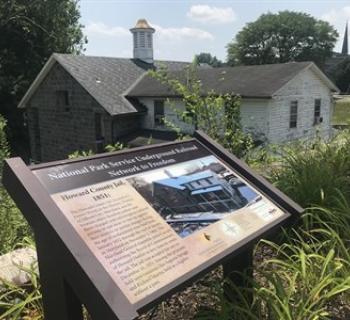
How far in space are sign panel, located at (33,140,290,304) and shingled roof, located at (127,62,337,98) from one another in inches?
598

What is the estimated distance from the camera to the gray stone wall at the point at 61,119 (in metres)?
20.3

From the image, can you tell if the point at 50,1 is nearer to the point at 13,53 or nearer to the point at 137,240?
the point at 13,53

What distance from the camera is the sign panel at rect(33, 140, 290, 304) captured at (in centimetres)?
178

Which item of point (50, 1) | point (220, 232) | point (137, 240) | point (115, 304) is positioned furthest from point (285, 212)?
point (50, 1)

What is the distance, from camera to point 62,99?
22.2 meters

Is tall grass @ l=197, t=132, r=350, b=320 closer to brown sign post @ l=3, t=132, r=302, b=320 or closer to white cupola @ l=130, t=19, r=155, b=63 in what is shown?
brown sign post @ l=3, t=132, r=302, b=320

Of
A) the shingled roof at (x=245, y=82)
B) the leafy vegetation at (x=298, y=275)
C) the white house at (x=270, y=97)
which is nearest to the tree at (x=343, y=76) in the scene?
the white house at (x=270, y=97)

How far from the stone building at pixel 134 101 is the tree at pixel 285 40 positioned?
37.9 metres

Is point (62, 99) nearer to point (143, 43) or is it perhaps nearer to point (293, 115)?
point (143, 43)

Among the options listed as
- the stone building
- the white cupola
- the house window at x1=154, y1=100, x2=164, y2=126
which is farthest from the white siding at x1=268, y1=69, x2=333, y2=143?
the white cupola

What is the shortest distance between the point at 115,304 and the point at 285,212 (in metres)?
1.45

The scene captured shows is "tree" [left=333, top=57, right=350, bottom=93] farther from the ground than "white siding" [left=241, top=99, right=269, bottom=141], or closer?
farther from the ground

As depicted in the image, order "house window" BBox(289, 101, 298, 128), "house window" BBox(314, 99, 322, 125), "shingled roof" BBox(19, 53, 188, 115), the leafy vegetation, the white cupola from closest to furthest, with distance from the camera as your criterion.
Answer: the leafy vegetation < "house window" BBox(289, 101, 298, 128) < "shingled roof" BBox(19, 53, 188, 115) < "house window" BBox(314, 99, 322, 125) < the white cupola

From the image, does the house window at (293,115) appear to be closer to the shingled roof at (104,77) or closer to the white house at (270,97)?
the white house at (270,97)
